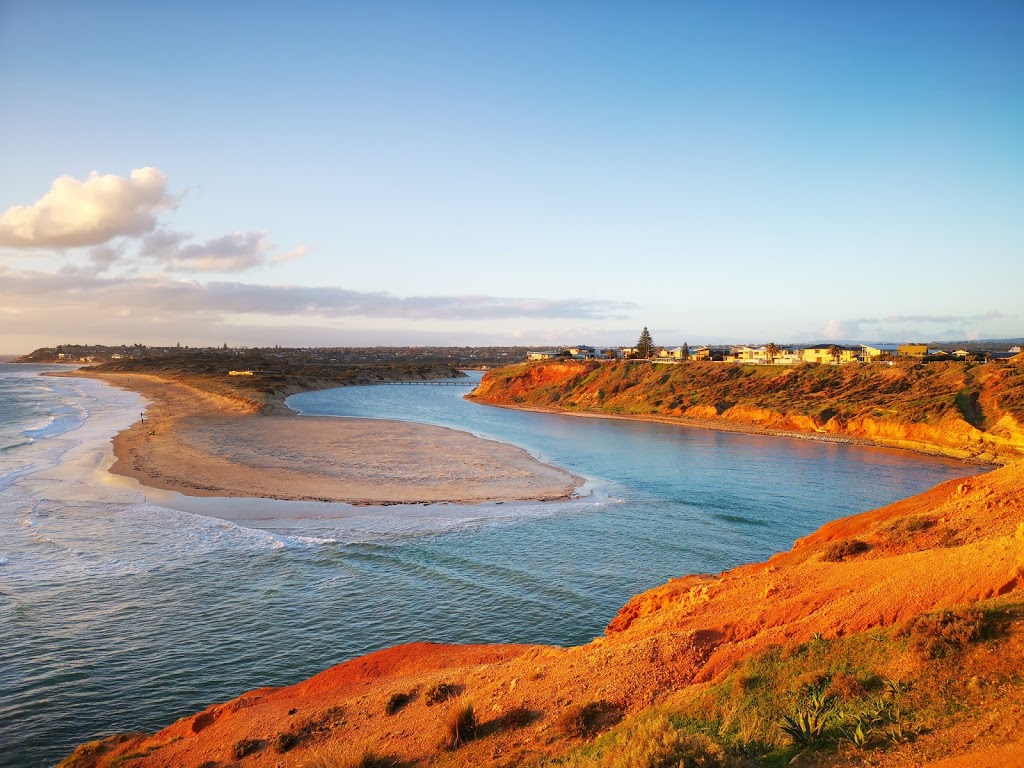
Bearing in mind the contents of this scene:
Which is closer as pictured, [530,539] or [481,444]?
[530,539]

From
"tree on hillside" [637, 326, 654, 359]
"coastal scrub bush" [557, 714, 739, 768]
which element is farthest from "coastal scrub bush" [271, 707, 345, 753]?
"tree on hillside" [637, 326, 654, 359]

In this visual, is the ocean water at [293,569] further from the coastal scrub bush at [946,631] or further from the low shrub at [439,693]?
the coastal scrub bush at [946,631]

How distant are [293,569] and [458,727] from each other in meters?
15.9

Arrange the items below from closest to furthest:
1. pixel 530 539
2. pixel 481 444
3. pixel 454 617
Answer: pixel 454 617 < pixel 530 539 < pixel 481 444

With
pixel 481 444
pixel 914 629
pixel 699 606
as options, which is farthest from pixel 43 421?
pixel 914 629

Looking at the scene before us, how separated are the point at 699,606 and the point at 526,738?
260 inches

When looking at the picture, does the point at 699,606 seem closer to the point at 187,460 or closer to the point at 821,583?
the point at 821,583

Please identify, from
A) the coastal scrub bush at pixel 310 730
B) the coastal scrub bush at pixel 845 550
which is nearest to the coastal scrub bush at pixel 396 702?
the coastal scrub bush at pixel 310 730

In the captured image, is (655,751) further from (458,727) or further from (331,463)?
(331,463)

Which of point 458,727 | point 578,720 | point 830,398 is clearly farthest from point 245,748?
point 830,398

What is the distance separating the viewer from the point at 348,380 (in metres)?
169

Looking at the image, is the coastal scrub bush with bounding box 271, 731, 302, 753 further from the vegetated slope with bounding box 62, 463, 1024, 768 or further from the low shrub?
the low shrub

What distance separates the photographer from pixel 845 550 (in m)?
18.0

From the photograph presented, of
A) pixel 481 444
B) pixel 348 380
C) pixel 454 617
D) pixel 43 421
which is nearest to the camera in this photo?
pixel 454 617
